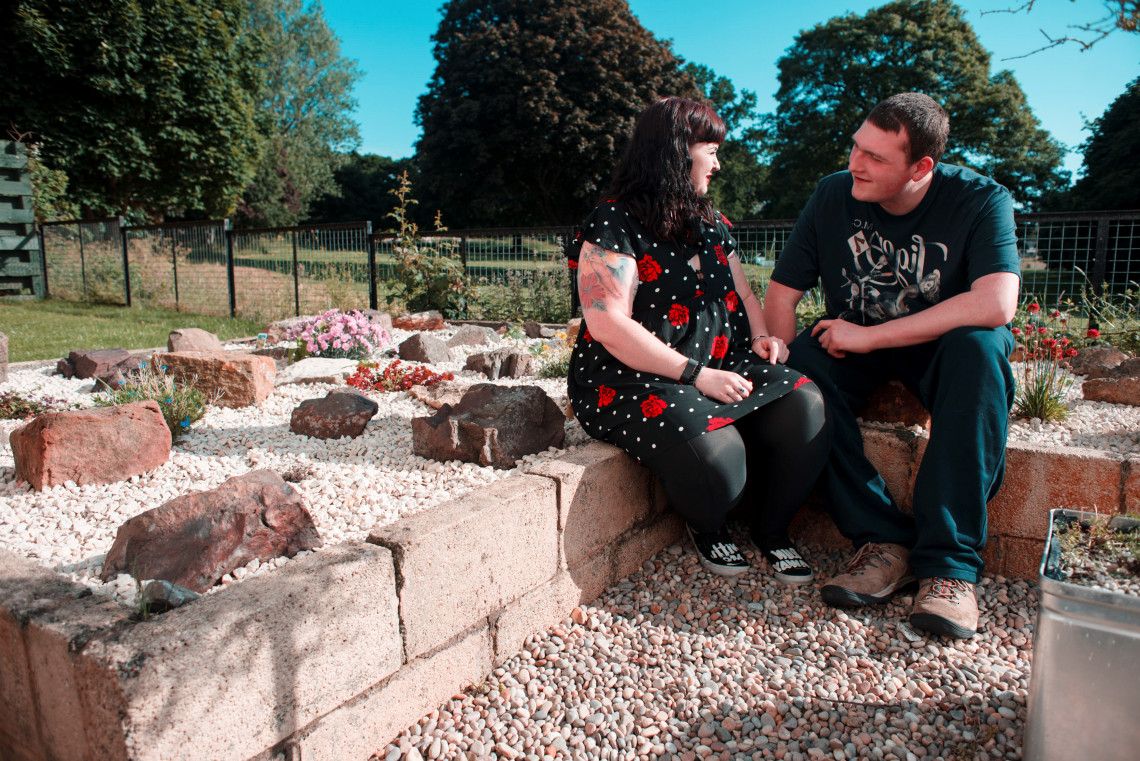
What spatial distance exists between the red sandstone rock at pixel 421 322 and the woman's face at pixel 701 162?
4.90 metres

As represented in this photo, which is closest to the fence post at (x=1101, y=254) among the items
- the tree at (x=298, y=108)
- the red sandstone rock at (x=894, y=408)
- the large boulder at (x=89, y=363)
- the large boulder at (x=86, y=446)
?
the red sandstone rock at (x=894, y=408)

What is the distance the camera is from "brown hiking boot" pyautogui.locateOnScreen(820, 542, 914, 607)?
2057mm

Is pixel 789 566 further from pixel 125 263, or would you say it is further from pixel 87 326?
pixel 125 263

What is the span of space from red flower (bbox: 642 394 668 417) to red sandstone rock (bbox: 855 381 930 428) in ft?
2.96

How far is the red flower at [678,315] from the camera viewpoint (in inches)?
89.4

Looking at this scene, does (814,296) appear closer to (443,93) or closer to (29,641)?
(29,641)

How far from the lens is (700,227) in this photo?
2.32m

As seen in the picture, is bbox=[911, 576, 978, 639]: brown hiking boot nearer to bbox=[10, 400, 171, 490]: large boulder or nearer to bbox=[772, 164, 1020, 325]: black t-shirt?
bbox=[772, 164, 1020, 325]: black t-shirt

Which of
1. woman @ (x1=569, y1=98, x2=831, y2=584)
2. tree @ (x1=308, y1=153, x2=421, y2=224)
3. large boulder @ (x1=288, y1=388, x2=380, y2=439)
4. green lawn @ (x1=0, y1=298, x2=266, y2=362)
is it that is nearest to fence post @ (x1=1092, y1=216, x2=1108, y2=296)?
woman @ (x1=569, y1=98, x2=831, y2=584)

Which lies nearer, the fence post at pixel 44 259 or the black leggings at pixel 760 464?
the black leggings at pixel 760 464

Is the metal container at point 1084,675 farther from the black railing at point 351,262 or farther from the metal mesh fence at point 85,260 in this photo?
the metal mesh fence at point 85,260

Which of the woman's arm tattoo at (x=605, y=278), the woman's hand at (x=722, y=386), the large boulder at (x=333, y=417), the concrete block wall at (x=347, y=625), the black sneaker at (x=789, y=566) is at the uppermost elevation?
the woman's arm tattoo at (x=605, y=278)

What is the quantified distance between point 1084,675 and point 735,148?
34.5m

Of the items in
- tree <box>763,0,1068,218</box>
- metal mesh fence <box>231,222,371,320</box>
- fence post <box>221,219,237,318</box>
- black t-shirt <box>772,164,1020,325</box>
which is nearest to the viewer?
black t-shirt <box>772,164,1020,325</box>
